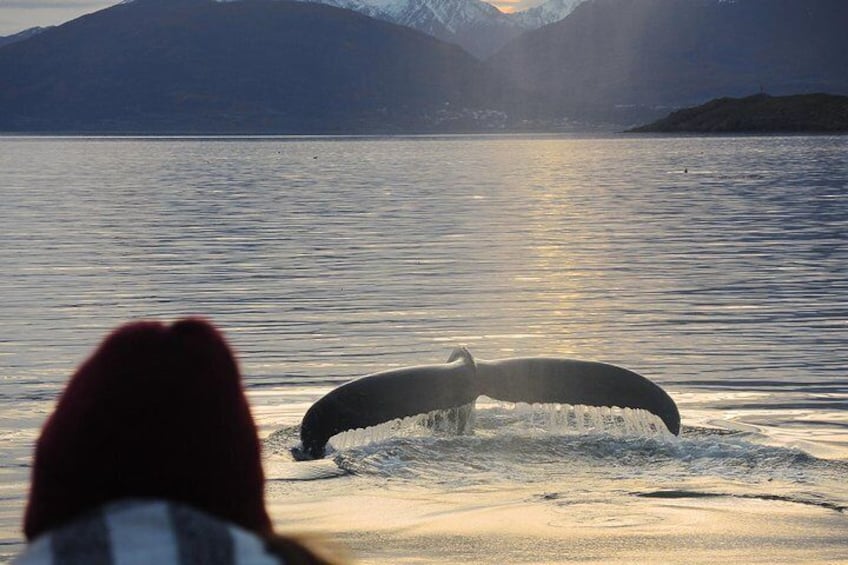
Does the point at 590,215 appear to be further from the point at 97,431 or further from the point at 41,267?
the point at 97,431

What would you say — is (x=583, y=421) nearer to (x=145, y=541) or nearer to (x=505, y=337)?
(x=505, y=337)

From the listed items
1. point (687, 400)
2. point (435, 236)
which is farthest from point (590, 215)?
point (687, 400)

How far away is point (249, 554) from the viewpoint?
189 cm

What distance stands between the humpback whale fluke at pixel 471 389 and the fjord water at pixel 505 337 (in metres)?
0.58

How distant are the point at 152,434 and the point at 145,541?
6.7 inches

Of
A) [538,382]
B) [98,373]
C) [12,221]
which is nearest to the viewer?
[98,373]

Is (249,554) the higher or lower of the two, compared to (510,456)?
higher

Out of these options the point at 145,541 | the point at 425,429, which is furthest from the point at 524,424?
the point at 145,541

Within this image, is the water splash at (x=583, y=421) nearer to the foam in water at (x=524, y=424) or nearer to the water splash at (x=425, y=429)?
the foam in water at (x=524, y=424)

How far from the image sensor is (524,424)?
42.9ft

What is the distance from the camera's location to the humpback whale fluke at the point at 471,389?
33.8 ft

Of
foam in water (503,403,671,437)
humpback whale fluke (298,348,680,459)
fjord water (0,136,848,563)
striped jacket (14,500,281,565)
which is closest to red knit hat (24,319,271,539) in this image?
striped jacket (14,500,281,565)

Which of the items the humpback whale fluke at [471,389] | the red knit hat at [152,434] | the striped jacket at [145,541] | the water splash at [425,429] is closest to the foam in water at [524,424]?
the water splash at [425,429]

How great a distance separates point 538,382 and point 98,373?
28.8 feet
